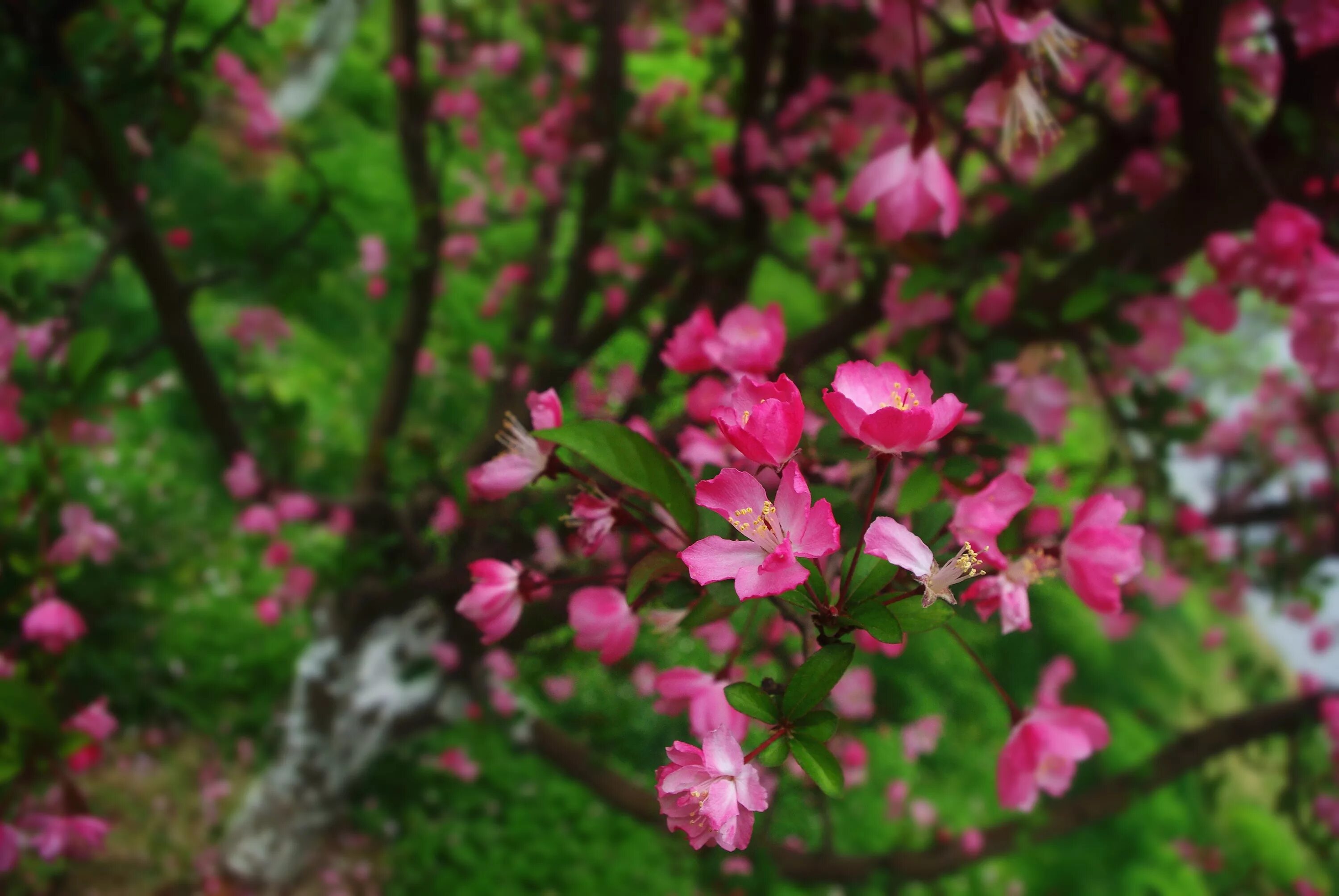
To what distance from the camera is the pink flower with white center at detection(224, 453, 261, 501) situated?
1.99 m

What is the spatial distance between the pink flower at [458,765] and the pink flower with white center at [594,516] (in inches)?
99.1

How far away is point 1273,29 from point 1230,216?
0.73ft

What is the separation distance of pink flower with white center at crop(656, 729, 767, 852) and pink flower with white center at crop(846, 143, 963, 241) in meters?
0.50

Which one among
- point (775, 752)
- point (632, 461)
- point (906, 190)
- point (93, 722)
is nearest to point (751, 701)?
point (775, 752)

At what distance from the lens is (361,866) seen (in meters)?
2.52

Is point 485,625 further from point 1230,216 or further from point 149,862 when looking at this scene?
point 149,862

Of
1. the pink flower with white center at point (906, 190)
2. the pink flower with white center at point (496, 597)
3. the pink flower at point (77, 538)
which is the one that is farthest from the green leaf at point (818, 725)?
the pink flower at point (77, 538)

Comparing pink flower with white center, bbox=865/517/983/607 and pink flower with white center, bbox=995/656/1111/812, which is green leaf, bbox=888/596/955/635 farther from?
pink flower with white center, bbox=995/656/1111/812

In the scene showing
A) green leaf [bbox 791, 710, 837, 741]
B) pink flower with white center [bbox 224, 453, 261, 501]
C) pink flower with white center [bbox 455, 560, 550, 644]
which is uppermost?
green leaf [bbox 791, 710, 837, 741]

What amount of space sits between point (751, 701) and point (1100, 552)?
310mm

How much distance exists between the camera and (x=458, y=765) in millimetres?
2828

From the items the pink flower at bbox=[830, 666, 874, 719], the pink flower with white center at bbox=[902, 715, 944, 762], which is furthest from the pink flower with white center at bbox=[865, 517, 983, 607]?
the pink flower with white center at bbox=[902, 715, 944, 762]

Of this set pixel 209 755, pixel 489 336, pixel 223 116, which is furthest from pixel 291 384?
pixel 223 116

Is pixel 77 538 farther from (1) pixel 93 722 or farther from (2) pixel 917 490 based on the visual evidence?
(2) pixel 917 490
